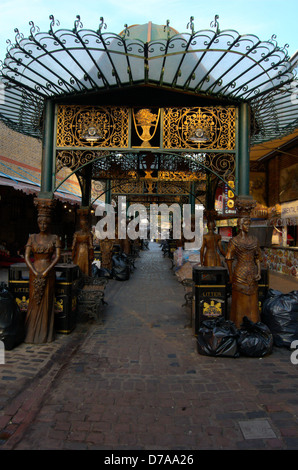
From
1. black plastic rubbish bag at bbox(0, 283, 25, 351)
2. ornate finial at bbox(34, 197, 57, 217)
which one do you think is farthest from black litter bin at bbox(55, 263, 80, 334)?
ornate finial at bbox(34, 197, 57, 217)

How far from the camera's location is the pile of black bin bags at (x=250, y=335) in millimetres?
4660

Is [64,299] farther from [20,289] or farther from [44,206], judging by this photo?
[44,206]

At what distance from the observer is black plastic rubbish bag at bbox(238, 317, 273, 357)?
4664 millimetres

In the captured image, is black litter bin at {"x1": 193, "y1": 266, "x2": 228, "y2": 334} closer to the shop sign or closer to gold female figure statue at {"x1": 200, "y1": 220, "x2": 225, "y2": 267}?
gold female figure statue at {"x1": 200, "y1": 220, "x2": 225, "y2": 267}

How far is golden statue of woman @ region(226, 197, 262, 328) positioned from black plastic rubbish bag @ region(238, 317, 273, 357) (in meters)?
0.50

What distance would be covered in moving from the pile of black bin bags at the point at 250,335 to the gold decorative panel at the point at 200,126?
3442 millimetres

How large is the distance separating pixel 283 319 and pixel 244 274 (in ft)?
3.27

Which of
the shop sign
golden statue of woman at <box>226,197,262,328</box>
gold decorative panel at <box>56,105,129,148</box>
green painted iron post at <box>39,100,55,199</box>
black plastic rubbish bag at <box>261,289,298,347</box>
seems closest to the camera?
black plastic rubbish bag at <box>261,289,298,347</box>

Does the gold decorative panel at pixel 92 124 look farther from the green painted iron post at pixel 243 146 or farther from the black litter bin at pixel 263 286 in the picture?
the black litter bin at pixel 263 286

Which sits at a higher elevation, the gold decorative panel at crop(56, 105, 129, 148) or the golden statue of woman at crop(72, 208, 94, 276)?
the gold decorative panel at crop(56, 105, 129, 148)

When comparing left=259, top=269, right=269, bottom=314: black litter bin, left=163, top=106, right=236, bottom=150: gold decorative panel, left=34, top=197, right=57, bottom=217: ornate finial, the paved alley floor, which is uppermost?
left=163, top=106, right=236, bottom=150: gold decorative panel

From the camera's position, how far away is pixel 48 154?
6016 mm

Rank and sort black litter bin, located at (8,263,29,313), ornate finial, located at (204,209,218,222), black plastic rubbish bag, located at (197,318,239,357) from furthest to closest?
ornate finial, located at (204,209,218,222)
black litter bin, located at (8,263,29,313)
black plastic rubbish bag, located at (197,318,239,357)

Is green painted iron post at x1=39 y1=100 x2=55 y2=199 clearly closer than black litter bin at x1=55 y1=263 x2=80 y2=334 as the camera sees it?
No
